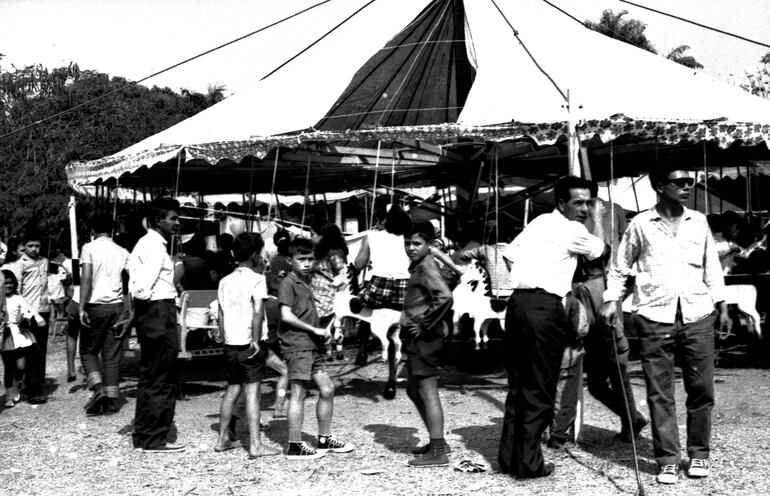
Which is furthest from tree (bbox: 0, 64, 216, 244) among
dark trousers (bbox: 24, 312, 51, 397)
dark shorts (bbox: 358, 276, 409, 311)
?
dark shorts (bbox: 358, 276, 409, 311)

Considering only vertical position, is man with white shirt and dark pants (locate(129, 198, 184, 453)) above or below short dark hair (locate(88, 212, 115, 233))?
below

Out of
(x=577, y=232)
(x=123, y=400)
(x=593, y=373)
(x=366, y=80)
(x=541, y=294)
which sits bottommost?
(x=123, y=400)

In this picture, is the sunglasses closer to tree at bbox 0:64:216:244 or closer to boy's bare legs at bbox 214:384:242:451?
boy's bare legs at bbox 214:384:242:451

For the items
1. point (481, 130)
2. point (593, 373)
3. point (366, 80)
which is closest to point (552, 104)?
point (481, 130)

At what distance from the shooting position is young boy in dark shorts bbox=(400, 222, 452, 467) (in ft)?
20.5

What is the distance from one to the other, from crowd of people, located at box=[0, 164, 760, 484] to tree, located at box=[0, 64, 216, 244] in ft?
61.4

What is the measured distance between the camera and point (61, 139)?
29.8 metres

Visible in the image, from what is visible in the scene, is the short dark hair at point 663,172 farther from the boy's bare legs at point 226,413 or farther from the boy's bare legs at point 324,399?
the boy's bare legs at point 226,413

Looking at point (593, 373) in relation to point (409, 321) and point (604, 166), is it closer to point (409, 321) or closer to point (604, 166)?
point (409, 321)

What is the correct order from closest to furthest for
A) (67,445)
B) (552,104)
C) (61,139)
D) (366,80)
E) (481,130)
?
(67,445), (481,130), (552,104), (366,80), (61,139)

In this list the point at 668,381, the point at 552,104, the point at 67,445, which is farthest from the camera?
the point at 552,104

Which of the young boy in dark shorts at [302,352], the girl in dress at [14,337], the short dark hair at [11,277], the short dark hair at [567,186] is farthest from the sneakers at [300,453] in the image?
the short dark hair at [11,277]

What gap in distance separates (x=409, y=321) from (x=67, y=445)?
302 cm

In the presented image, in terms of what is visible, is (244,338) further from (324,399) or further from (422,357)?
(422,357)
